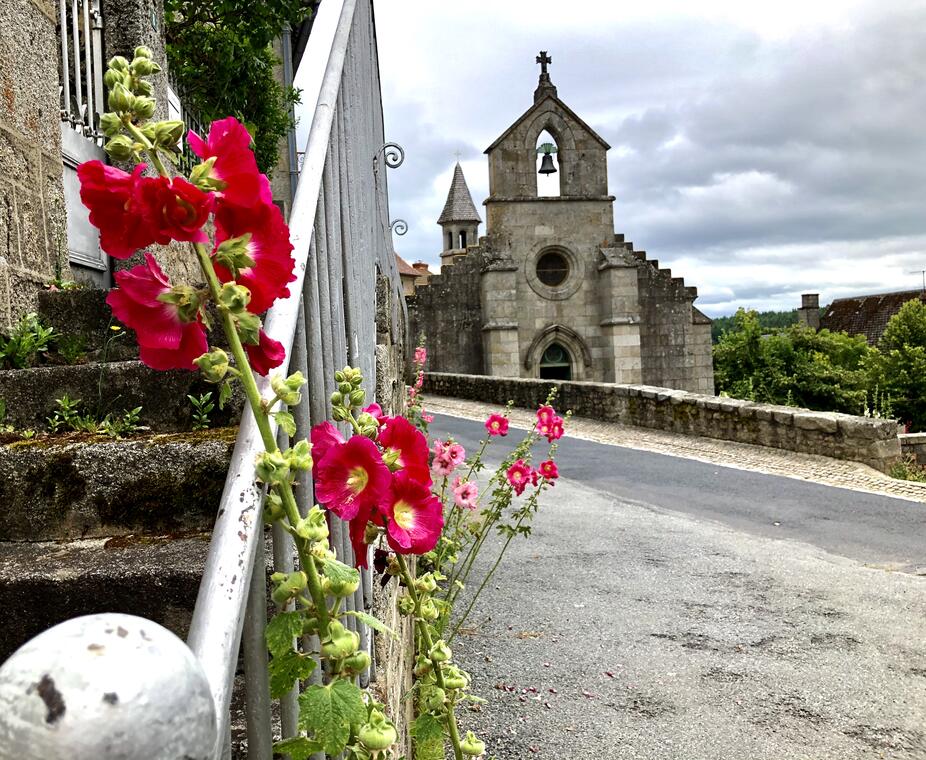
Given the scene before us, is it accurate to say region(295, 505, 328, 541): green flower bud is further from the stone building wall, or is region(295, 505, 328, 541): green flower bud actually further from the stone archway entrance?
the stone archway entrance

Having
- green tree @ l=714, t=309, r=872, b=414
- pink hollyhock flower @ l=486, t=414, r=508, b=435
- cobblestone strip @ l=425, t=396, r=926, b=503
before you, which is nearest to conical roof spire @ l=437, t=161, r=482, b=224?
green tree @ l=714, t=309, r=872, b=414

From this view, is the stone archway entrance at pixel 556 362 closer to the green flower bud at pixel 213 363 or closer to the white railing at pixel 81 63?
the white railing at pixel 81 63

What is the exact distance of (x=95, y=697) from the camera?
52 cm

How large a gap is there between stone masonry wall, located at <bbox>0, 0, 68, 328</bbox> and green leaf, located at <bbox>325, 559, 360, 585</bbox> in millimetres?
2156

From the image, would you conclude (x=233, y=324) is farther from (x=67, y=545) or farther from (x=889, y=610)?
(x=889, y=610)

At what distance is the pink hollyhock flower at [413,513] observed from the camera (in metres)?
1.32

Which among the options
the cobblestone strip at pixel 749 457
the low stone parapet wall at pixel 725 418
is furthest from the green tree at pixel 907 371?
the cobblestone strip at pixel 749 457

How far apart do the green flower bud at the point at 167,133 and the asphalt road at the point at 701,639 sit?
114 inches

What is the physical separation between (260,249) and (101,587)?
0.97 m

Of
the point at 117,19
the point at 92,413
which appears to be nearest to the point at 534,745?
the point at 92,413

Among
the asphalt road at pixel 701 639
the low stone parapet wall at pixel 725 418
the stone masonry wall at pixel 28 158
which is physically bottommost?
the asphalt road at pixel 701 639

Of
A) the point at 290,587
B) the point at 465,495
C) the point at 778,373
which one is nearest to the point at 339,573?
the point at 290,587

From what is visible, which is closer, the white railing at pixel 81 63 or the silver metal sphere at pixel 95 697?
the silver metal sphere at pixel 95 697

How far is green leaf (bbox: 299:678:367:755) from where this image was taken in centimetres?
97
